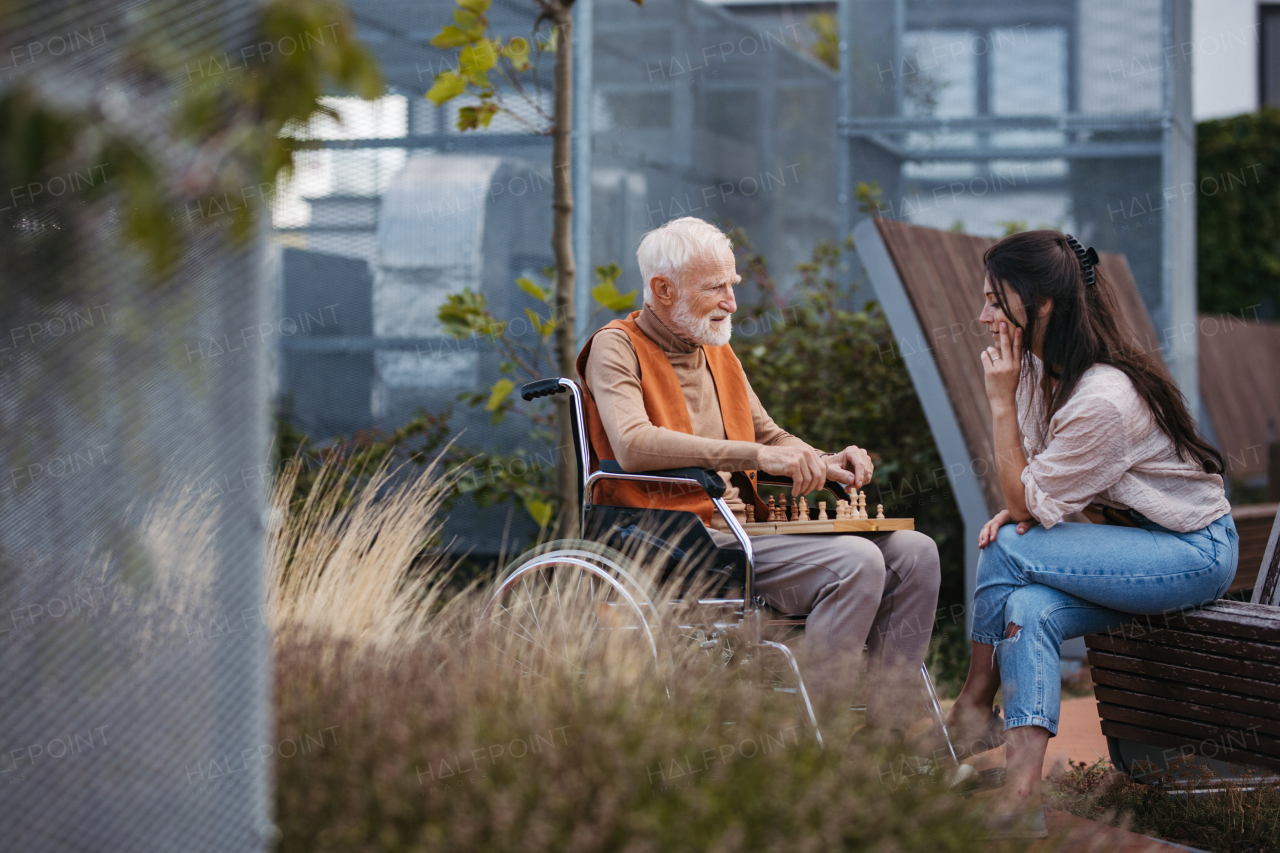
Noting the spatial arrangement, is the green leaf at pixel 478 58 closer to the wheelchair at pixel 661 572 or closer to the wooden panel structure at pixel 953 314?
the wheelchair at pixel 661 572

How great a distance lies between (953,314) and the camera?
4.81 metres

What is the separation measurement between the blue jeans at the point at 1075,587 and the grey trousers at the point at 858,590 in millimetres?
196

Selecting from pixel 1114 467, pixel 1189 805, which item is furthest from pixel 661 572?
pixel 1189 805

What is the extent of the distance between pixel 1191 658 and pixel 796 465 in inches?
42.7

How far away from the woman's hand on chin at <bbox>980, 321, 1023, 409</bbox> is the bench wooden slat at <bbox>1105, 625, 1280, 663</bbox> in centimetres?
66

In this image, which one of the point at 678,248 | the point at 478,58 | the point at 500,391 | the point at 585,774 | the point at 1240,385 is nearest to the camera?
the point at 585,774

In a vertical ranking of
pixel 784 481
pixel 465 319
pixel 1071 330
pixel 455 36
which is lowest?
pixel 784 481

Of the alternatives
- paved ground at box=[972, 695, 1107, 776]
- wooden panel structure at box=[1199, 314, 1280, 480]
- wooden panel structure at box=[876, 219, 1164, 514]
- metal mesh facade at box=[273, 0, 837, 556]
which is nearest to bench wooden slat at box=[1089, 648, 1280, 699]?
paved ground at box=[972, 695, 1107, 776]

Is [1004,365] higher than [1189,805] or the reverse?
higher

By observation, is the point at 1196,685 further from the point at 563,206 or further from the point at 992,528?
the point at 563,206

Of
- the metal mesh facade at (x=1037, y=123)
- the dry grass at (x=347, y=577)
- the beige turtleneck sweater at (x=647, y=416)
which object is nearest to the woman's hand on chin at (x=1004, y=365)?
the beige turtleneck sweater at (x=647, y=416)

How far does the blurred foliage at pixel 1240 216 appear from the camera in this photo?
1422 cm

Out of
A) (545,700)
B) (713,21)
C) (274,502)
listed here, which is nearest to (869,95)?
(713,21)

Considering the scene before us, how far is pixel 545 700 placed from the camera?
2.24m
